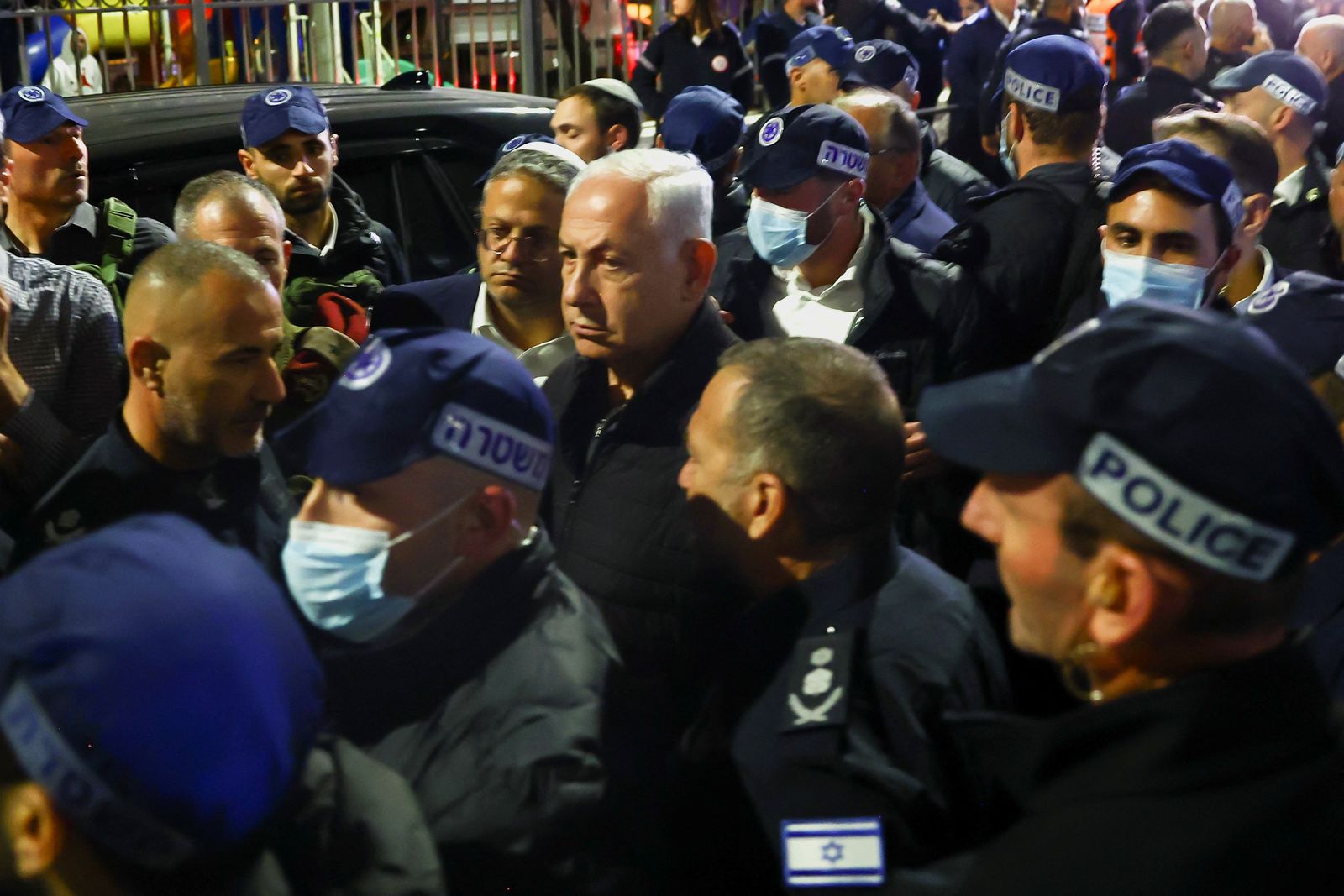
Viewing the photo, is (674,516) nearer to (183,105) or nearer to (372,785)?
(372,785)

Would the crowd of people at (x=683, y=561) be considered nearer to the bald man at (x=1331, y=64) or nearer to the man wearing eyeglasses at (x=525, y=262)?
the man wearing eyeglasses at (x=525, y=262)

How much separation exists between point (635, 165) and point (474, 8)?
7013mm

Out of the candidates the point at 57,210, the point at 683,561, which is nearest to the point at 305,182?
the point at 57,210

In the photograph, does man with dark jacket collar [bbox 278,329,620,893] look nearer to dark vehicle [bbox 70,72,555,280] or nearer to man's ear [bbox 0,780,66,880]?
man's ear [bbox 0,780,66,880]

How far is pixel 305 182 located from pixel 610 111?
4.46ft

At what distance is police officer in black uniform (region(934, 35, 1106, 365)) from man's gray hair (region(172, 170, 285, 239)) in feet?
6.40

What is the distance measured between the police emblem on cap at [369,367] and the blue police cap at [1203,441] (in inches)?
35.9

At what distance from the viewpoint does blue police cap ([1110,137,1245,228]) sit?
326 cm

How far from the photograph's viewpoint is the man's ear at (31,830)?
4.30ft

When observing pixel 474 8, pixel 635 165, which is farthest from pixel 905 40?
pixel 635 165

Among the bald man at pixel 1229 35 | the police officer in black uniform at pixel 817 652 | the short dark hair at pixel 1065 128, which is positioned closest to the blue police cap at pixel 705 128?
the short dark hair at pixel 1065 128

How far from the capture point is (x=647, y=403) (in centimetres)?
305

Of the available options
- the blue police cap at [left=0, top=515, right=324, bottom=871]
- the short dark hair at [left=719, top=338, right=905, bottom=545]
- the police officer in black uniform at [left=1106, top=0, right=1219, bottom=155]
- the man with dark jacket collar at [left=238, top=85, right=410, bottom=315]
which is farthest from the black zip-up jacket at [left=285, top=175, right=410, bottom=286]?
the blue police cap at [left=0, top=515, right=324, bottom=871]

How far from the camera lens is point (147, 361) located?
287 cm
